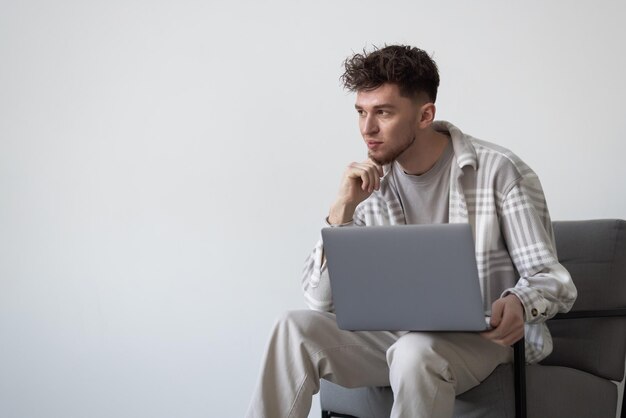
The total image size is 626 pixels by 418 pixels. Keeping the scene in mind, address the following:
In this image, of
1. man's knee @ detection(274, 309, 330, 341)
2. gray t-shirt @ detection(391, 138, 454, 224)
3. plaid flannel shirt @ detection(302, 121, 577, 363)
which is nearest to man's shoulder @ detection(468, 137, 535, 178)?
plaid flannel shirt @ detection(302, 121, 577, 363)

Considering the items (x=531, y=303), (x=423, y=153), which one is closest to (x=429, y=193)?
(x=423, y=153)

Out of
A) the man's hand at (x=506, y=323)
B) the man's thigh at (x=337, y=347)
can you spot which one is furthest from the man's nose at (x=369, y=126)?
the man's hand at (x=506, y=323)

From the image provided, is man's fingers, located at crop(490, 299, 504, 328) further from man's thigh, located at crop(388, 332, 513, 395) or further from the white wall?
the white wall

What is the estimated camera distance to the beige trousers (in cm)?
217

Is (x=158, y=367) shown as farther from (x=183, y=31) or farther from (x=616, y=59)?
(x=616, y=59)

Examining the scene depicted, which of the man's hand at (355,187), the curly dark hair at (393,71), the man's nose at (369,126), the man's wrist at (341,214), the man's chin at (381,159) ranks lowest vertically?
the man's wrist at (341,214)

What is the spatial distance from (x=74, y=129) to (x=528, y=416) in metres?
2.35

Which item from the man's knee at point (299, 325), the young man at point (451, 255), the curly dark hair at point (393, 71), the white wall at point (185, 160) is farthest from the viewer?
the white wall at point (185, 160)

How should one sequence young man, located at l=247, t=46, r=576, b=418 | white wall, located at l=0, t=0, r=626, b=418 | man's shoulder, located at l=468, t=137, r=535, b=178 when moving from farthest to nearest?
white wall, located at l=0, t=0, r=626, b=418
man's shoulder, located at l=468, t=137, r=535, b=178
young man, located at l=247, t=46, r=576, b=418

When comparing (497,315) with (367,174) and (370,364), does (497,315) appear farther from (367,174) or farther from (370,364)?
(367,174)

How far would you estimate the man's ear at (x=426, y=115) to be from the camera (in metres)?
2.71

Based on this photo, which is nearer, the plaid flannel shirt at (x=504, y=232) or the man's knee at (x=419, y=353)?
the man's knee at (x=419, y=353)

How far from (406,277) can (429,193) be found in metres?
0.57

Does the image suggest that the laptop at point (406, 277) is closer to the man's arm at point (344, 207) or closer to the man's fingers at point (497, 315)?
the man's fingers at point (497, 315)
